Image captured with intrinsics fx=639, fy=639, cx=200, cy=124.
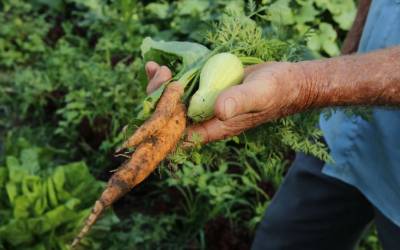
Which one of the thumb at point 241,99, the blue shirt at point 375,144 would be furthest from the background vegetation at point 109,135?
the thumb at point 241,99

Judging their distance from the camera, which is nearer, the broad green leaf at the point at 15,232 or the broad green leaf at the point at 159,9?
the broad green leaf at the point at 15,232

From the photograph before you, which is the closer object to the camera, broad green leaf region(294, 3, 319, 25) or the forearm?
the forearm

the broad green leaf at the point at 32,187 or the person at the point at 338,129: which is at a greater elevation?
the person at the point at 338,129

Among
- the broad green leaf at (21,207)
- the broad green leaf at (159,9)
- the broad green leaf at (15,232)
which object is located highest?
the broad green leaf at (159,9)

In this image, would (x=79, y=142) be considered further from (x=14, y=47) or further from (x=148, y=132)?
(x=148, y=132)

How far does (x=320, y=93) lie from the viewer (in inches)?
52.6

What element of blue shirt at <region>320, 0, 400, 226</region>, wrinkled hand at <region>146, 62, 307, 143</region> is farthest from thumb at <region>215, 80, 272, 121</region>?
blue shirt at <region>320, 0, 400, 226</region>

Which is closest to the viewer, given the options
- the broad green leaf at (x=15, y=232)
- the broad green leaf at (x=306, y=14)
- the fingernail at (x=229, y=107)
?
the fingernail at (x=229, y=107)

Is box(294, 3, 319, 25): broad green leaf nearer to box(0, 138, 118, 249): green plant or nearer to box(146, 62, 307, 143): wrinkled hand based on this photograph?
box(0, 138, 118, 249): green plant

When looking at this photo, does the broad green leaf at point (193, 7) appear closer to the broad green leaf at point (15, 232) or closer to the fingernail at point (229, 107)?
the broad green leaf at point (15, 232)

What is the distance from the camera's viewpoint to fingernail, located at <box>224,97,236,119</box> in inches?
47.2

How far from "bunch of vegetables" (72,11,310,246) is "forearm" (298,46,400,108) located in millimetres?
178

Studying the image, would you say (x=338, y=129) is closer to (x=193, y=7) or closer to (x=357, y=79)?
(x=357, y=79)

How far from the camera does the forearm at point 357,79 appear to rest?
1.30m
